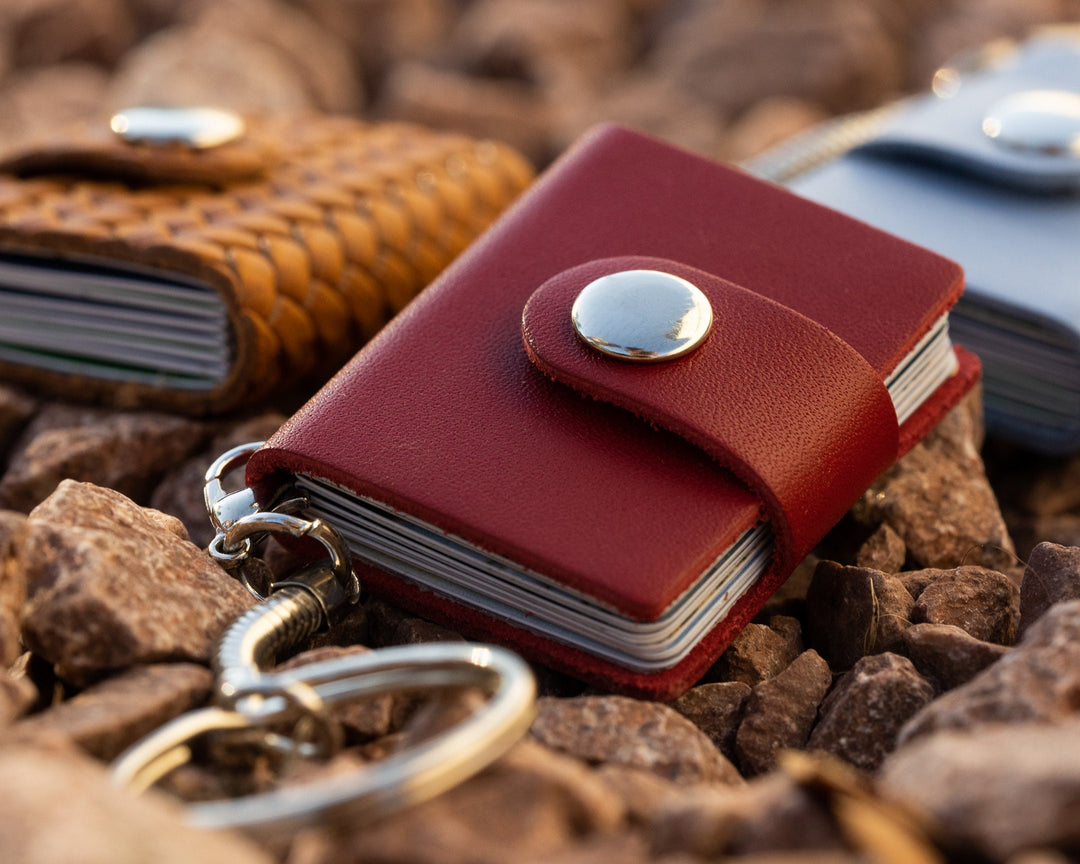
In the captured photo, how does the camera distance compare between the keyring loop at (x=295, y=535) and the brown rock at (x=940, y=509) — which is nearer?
the keyring loop at (x=295, y=535)

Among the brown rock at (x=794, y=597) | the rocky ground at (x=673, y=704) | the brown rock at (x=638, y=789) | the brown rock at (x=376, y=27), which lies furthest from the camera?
the brown rock at (x=376, y=27)

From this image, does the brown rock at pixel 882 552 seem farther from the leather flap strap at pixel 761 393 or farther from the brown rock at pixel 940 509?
the leather flap strap at pixel 761 393

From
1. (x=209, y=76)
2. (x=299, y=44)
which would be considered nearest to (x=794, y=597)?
(x=209, y=76)

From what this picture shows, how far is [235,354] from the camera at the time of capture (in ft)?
8.34

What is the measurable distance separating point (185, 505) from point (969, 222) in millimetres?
1798

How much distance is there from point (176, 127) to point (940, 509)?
1.83 m

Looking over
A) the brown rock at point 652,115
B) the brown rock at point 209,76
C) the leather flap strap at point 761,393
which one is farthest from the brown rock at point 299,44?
the leather flap strap at point 761,393

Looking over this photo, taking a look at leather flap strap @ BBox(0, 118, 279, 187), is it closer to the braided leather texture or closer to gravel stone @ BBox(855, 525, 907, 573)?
the braided leather texture

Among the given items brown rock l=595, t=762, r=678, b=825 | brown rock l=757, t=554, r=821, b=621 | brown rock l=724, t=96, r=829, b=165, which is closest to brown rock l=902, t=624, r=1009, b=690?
brown rock l=757, t=554, r=821, b=621

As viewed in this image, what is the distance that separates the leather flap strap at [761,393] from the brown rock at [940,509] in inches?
10.1

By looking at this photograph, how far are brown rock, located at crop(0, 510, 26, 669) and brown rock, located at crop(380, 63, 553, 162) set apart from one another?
3224 mm

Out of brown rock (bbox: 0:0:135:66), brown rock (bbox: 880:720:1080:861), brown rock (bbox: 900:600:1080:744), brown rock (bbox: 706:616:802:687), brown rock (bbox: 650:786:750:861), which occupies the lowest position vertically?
brown rock (bbox: 0:0:135:66)

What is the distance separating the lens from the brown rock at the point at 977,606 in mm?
2023

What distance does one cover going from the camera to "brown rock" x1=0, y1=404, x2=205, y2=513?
8.37 ft
